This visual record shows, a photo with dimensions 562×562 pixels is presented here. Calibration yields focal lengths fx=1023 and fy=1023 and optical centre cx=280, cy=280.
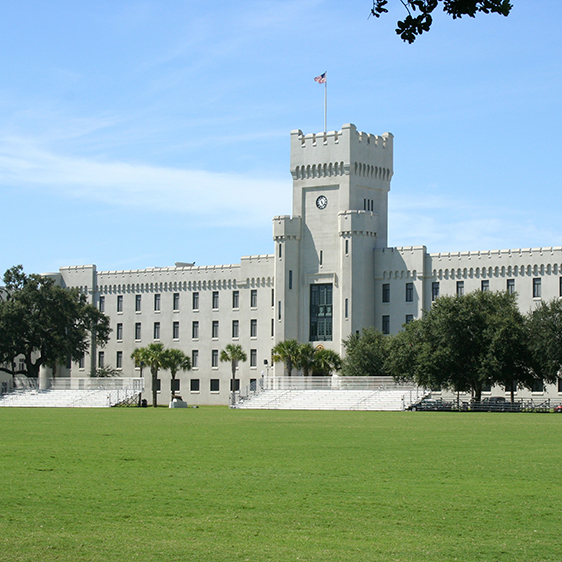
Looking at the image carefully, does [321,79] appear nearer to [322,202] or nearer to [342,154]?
[342,154]

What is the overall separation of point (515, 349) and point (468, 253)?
20.6m

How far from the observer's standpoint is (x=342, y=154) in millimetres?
92188

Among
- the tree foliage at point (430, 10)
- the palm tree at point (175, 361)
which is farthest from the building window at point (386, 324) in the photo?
the tree foliage at point (430, 10)

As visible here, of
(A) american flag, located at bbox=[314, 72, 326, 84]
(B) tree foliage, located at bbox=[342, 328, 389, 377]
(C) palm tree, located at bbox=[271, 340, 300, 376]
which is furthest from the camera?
(A) american flag, located at bbox=[314, 72, 326, 84]

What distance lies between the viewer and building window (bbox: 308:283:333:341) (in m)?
90.8

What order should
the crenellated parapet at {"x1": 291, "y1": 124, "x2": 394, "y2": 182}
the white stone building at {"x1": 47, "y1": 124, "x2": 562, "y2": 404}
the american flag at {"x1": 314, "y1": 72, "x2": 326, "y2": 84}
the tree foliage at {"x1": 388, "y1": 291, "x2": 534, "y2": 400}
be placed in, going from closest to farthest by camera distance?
the tree foliage at {"x1": 388, "y1": 291, "x2": 534, "y2": 400} < the american flag at {"x1": 314, "y1": 72, "x2": 326, "y2": 84} < the white stone building at {"x1": 47, "y1": 124, "x2": 562, "y2": 404} < the crenellated parapet at {"x1": 291, "y1": 124, "x2": 394, "y2": 182}

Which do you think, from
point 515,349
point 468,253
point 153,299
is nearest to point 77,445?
point 515,349

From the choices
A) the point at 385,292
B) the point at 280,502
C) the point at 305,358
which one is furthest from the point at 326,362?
the point at 280,502

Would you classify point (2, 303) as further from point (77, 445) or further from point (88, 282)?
point (77, 445)

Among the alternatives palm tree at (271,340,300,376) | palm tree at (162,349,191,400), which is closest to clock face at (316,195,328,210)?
palm tree at (271,340,300,376)

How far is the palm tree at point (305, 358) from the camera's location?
8438 centimetres

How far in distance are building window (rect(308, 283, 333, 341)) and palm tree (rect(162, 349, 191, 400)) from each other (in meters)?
12.2

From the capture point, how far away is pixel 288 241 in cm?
9331

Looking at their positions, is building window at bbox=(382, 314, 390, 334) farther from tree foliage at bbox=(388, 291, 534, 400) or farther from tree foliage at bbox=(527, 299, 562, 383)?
tree foliage at bbox=(527, 299, 562, 383)
